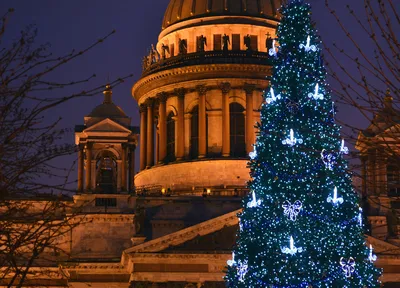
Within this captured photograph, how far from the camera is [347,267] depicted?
37.2 m

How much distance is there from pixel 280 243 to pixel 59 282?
2230 cm

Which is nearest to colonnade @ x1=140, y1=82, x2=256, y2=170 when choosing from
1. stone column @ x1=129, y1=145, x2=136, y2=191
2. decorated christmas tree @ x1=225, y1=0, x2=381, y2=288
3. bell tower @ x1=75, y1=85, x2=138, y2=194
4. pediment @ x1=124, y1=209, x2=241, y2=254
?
stone column @ x1=129, y1=145, x2=136, y2=191

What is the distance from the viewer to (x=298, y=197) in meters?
38.1

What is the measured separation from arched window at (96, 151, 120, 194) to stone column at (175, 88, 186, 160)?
30.1 ft

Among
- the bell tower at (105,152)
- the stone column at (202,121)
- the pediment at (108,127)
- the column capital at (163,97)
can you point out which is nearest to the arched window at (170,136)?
the column capital at (163,97)

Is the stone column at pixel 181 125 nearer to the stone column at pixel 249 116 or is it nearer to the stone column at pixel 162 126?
the stone column at pixel 162 126

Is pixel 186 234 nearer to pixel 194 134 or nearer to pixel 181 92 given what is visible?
pixel 194 134

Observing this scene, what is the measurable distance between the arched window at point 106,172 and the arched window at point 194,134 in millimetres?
9684

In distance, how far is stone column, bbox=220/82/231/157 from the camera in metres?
70.5

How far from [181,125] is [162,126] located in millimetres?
1340

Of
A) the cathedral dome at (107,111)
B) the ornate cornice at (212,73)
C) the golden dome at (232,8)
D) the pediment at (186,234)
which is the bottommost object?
the pediment at (186,234)

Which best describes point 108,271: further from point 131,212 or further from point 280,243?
point 280,243

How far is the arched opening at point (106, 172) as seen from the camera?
61.8 metres

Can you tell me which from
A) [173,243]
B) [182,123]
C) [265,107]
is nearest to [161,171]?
[182,123]
